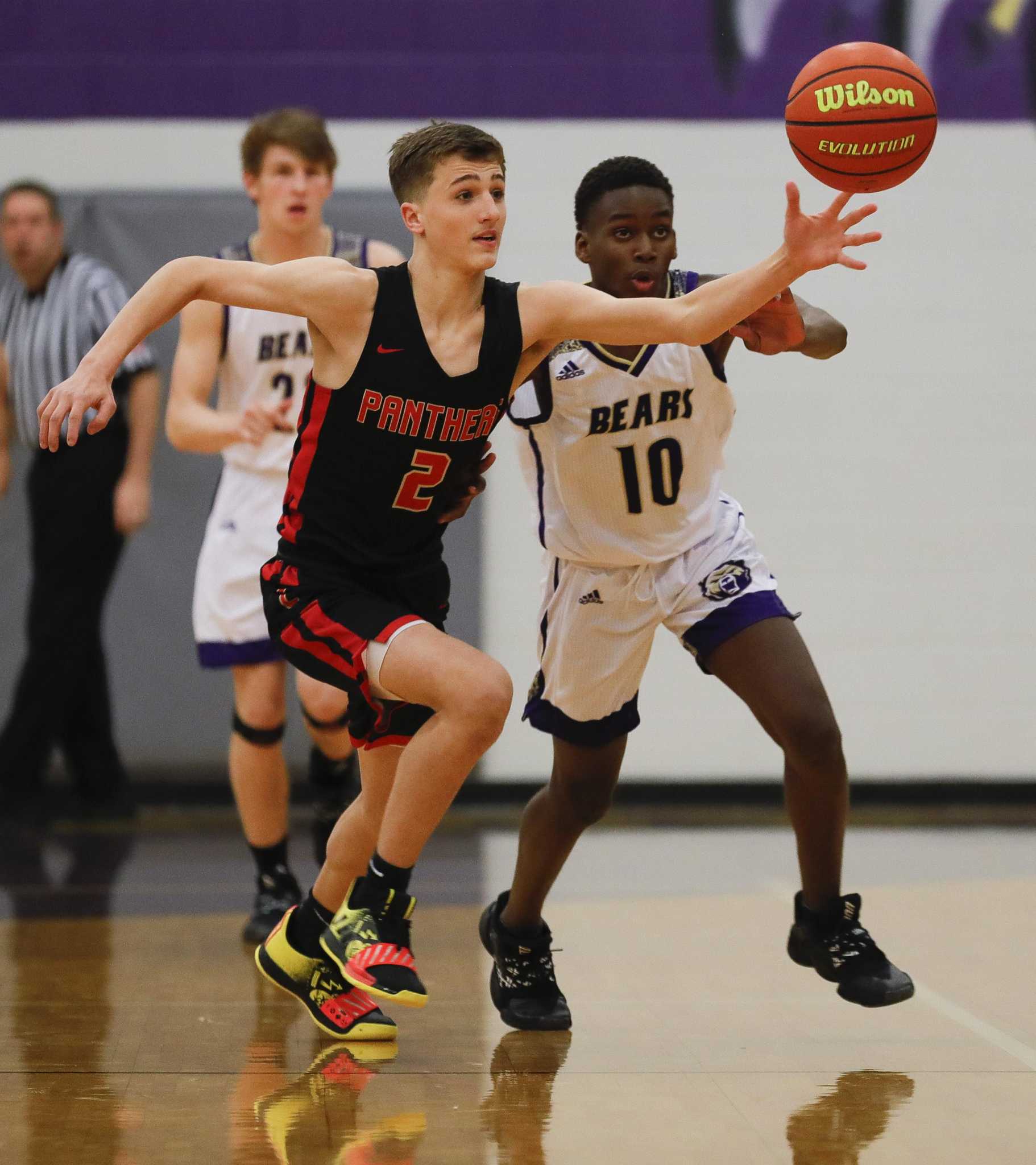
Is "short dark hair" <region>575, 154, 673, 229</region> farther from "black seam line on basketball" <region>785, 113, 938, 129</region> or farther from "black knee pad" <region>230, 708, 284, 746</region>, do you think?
"black knee pad" <region>230, 708, 284, 746</region>

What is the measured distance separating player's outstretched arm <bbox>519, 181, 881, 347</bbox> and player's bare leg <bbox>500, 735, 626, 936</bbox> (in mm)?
915

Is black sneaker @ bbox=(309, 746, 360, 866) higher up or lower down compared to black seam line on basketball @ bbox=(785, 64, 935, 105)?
lower down

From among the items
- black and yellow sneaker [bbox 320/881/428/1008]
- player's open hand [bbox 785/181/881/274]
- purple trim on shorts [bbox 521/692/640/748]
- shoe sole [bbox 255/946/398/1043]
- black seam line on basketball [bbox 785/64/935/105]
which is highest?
black seam line on basketball [bbox 785/64/935/105]

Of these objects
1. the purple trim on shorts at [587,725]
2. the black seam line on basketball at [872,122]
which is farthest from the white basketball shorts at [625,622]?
the black seam line on basketball at [872,122]

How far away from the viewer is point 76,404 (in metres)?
2.86

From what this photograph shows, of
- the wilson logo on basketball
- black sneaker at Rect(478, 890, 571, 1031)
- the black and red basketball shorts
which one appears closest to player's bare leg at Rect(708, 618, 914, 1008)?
black sneaker at Rect(478, 890, 571, 1031)

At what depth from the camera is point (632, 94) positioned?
698cm

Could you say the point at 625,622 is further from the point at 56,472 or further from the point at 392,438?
the point at 56,472

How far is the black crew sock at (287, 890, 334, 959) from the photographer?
3475 mm

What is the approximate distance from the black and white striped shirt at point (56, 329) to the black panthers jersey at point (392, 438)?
3.19 m

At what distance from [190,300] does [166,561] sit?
12.8 ft

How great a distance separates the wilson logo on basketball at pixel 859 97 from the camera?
2.98 m

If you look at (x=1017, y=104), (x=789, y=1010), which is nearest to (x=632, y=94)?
(x=1017, y=104)

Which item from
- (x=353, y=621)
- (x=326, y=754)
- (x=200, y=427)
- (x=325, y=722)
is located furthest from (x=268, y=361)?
(x=353, y=621)
